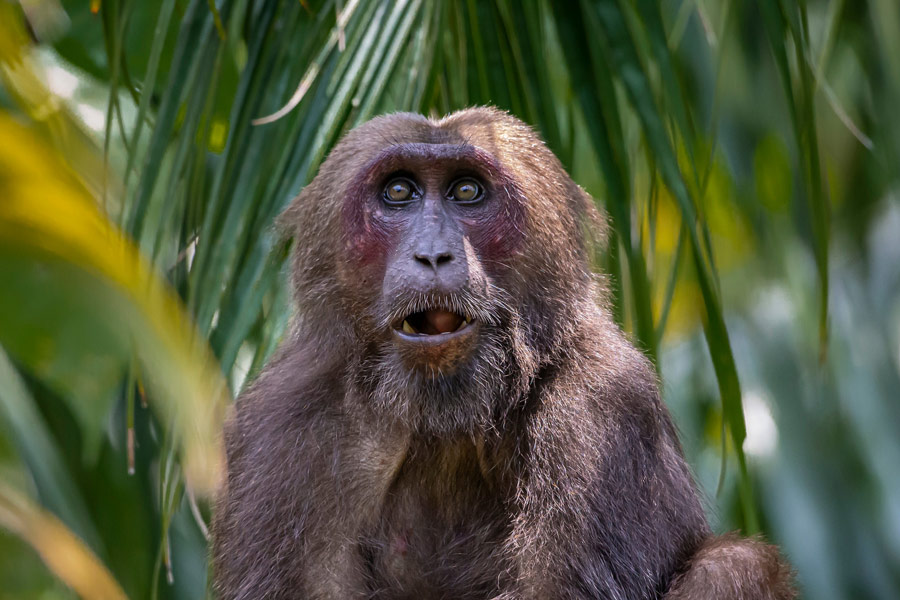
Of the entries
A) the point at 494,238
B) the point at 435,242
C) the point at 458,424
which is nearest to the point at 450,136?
the point at 494,238

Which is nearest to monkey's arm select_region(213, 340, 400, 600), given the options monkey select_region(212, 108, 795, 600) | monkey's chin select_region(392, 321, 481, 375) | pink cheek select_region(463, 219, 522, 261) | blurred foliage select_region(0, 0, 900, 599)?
monkey select_region(212, 108, 795, 600)

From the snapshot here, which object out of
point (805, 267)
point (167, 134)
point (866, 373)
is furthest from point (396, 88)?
point (866, 373)

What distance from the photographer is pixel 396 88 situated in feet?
12.0

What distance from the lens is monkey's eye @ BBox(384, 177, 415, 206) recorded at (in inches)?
125

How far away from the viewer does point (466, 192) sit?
316 centimetres

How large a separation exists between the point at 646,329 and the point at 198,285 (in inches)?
49.7

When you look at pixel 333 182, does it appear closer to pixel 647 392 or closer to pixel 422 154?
pixel 422 154

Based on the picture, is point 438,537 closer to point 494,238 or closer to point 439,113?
point 494,238

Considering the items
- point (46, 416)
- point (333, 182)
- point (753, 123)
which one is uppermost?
point (753, 123)

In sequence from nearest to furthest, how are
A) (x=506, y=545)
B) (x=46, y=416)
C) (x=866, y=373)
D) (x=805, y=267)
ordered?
1. (x=506, y=545)
2. (x=805, y=267)
3. (x=866, y=373)
4. (x=46, y=416)

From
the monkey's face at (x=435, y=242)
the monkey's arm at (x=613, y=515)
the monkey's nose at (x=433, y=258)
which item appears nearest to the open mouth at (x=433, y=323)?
the monkey's face at (x=435, y=242)

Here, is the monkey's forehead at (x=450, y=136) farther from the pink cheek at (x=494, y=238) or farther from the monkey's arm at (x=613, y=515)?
the monkey's arm at (x=613, y=515)

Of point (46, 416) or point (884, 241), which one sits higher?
point (884, 241)

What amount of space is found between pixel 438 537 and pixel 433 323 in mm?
607
